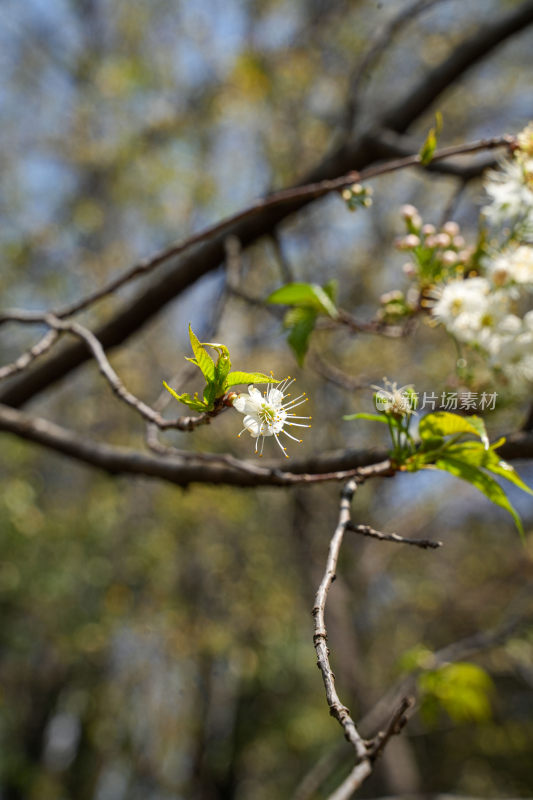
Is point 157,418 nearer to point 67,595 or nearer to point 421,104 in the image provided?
point 421,104

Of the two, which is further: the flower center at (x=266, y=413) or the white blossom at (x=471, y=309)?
the white blossom at (x=471, y=309)

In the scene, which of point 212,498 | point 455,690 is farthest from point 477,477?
point 212,498

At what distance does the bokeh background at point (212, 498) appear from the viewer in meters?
4.25

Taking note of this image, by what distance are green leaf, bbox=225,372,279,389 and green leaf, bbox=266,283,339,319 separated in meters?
0.39

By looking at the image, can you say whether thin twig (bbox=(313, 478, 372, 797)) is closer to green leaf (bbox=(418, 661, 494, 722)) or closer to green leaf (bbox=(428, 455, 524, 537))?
green leaf (bbox=(428, 455, 524, 537))

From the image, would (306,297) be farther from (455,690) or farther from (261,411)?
(455,690)

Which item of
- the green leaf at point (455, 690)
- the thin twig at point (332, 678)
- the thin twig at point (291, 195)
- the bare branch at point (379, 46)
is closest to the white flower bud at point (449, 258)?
the thin twig at point (291, 195)

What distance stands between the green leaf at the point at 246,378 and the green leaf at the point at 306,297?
0.39 m

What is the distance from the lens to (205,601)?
536cm

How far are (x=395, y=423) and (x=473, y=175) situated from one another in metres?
0.96

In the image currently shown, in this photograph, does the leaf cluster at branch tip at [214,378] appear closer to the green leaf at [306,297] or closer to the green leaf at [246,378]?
the green leaf at [246,378]

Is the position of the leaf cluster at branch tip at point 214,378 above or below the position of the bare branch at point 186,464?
below

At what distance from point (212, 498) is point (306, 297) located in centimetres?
387

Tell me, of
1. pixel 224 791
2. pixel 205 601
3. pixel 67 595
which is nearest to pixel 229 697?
pixel 224 791
